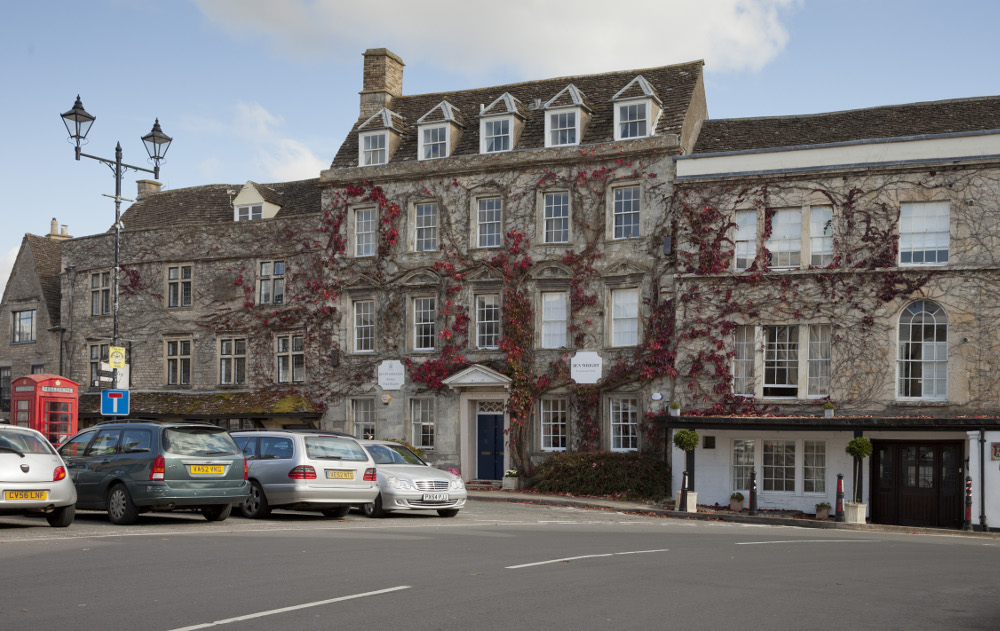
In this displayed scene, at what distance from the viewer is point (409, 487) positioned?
20.3 metres

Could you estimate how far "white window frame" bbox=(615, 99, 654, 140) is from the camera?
32719mm

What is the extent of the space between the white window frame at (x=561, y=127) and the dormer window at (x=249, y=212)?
11.7 m

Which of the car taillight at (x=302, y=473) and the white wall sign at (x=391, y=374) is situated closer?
the car taillight at (x=302, y=473)

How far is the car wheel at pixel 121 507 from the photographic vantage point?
16828mm

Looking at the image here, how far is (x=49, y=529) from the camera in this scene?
15.9m

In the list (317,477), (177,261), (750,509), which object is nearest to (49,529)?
(317,477)

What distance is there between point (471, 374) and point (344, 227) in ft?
23.0

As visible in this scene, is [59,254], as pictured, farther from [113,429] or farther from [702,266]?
[113,429]

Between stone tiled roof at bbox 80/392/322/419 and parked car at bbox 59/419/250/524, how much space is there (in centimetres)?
1878

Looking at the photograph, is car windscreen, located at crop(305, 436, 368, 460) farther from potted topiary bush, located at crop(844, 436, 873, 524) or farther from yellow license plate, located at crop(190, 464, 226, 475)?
potted topiary bush, located at crop(844, 436, 873, 524)

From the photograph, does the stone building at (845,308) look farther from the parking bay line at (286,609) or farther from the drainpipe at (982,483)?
the parking bay line at (286,609)

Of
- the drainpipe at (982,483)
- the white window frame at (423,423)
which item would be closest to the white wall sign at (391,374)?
the white window frame at (423,423)

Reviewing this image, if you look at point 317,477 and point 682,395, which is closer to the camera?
point 317,477

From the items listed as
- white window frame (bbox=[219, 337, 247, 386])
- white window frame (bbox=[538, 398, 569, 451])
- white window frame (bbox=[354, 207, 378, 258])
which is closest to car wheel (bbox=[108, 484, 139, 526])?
white window frame (bbox=[538, 398, 569, 451])
